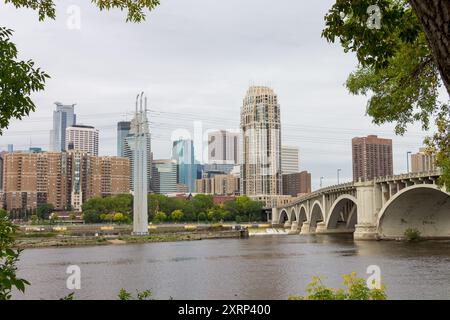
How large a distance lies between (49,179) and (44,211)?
2043cm

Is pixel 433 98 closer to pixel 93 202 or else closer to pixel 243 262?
pixel 243 262

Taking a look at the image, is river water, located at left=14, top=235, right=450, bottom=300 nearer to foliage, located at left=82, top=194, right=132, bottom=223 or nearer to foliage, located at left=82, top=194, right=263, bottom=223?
foliage, located at left=82, top=194, right=132, bottom=223

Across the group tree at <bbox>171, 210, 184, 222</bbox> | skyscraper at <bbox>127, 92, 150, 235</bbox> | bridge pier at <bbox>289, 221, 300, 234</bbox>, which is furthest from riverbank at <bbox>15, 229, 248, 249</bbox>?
tree at <bbox>171, 210, 184, 222</bbox>

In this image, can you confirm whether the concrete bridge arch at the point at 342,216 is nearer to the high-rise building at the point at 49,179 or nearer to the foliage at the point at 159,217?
the foliage at the point at 159,217

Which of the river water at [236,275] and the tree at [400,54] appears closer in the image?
the tree at [400,54]

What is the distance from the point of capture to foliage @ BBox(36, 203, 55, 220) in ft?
554

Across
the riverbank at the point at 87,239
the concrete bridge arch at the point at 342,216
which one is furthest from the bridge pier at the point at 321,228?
the riverbank at the point at 87,239

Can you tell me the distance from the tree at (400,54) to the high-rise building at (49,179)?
178233mm

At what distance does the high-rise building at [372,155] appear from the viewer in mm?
179750

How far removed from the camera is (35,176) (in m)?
183

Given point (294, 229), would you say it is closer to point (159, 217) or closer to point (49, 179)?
point (159, 217)

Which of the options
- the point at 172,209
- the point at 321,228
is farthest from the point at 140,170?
the point at 172,209

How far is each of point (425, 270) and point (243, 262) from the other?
1845 cm
